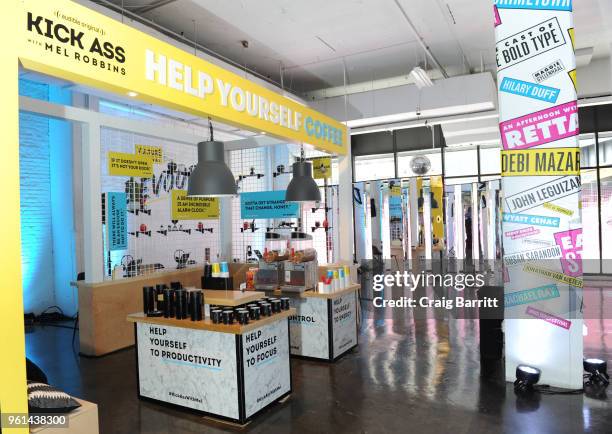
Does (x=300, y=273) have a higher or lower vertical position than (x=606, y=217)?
lower

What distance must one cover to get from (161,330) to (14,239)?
6.01 ft

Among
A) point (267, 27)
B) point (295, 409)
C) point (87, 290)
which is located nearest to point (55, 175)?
point (87, 290)

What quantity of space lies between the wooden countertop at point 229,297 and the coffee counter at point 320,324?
99cm

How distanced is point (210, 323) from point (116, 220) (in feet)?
9.27

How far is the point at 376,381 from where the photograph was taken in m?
3.99

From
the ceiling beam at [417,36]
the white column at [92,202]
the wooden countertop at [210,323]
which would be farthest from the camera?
the ceiling beam at [417,36]

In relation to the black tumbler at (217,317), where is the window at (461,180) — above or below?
above

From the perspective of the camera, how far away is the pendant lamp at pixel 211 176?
10.6 ft

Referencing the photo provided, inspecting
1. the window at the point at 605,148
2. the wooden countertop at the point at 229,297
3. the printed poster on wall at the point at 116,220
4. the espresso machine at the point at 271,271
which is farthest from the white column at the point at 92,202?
the window at the point at 605,148

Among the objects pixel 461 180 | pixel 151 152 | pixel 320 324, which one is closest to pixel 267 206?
pixel 151 152

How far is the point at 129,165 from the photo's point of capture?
5207 millimetres

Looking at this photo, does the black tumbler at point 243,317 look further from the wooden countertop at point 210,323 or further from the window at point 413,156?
the window at point 413,156

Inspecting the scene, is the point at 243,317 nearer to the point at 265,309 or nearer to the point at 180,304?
the point at 265,309

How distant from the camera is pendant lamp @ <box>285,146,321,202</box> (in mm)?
4613
